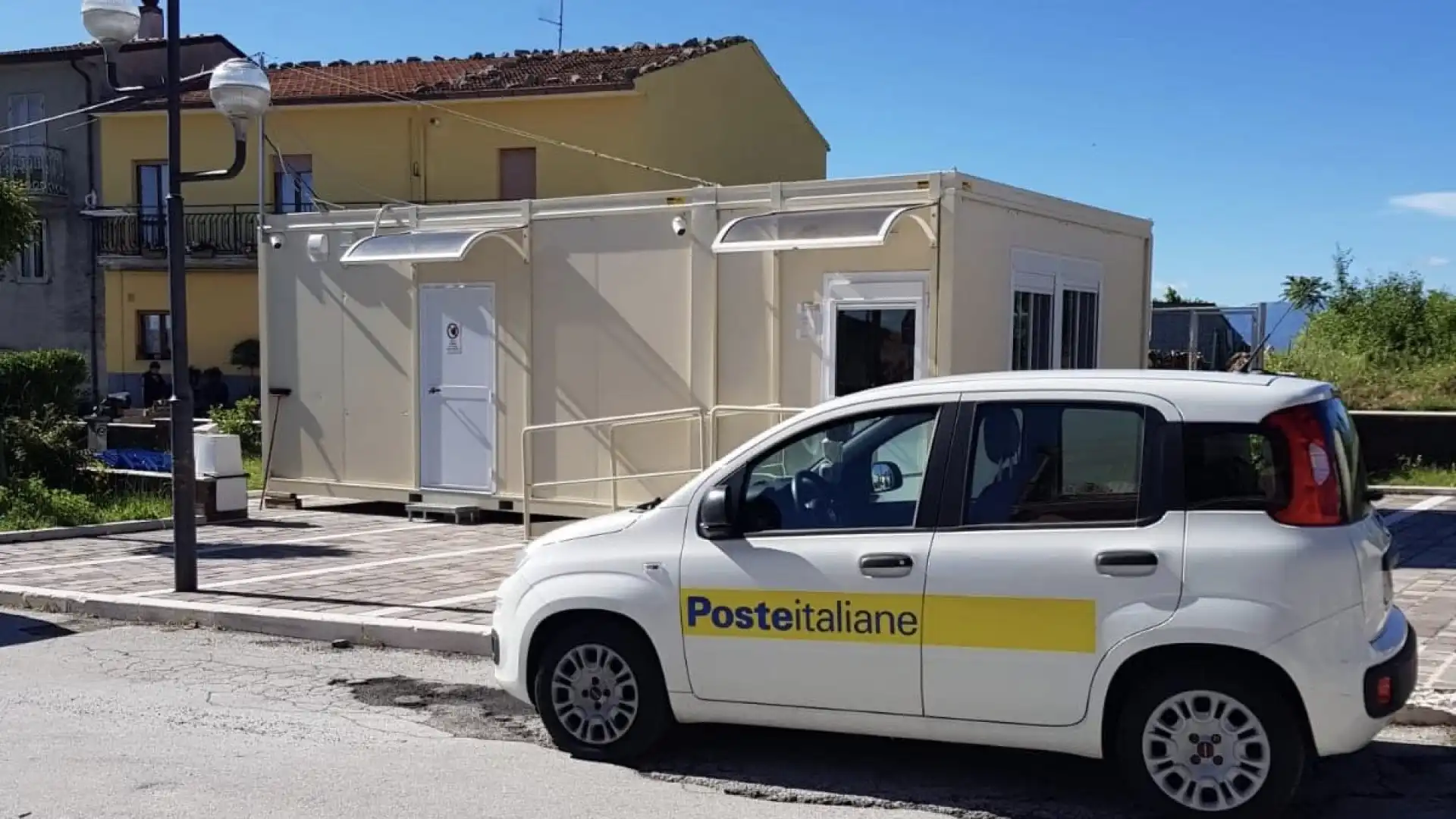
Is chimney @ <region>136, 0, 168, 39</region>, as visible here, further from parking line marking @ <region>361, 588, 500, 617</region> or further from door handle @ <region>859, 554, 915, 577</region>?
door handle @ <region>859, 554, 915, 577</region>

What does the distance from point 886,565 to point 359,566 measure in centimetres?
688

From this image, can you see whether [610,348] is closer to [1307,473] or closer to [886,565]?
[886,565]

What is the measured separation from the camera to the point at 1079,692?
16.6 ft

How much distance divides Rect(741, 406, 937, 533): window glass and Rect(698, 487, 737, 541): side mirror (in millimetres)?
71

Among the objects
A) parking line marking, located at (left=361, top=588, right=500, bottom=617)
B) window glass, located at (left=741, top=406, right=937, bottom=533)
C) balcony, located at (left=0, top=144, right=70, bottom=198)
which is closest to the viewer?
window glass, located at (left=741, top=406, right=937, bottom=533)

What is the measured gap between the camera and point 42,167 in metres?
34.7

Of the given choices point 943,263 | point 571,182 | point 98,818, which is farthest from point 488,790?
point 571,182

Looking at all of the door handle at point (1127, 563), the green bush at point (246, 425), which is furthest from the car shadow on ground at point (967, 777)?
the green bush at point (246, 425)

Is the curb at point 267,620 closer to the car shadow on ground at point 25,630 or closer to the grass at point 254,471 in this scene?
the car shadow on ground at point 25,630

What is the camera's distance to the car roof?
5051 millimetres

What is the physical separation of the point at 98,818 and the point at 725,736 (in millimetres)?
2735

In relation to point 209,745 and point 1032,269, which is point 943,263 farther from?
point 209,745

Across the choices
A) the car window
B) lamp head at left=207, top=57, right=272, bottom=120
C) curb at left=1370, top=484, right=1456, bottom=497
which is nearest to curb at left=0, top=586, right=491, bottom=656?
lamp head at left=207, top=57, right=272, bottom=120

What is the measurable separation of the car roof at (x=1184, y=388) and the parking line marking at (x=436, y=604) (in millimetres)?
4281
